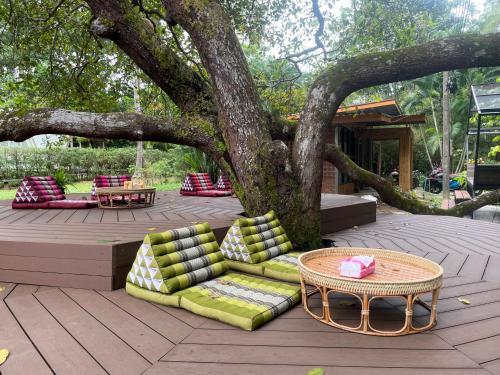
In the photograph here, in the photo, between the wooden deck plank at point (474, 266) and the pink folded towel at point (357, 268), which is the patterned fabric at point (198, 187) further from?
the pink folded towel at point (357, 268)

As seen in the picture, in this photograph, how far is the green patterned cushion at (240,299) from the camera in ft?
8.03

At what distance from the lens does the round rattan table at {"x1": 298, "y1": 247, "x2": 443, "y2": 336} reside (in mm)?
2299

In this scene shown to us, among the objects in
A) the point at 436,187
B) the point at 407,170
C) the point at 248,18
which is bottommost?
the point at 436,187

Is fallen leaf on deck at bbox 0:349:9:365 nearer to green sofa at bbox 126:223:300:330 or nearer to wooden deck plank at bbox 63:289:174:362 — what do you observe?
wooden deck plank at bbox 63:289:174:362

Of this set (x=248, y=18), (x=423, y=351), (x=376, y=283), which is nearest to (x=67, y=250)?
(x=376, y=283)

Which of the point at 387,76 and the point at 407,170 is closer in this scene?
the point at 387,76

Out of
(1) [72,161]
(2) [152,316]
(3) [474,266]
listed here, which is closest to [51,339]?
(2) [152,316]

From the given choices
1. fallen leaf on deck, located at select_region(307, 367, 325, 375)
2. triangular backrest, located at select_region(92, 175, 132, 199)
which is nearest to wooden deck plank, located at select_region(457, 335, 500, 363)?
fallen leaf on deck, located at select_region(307, 367, 325, 375)

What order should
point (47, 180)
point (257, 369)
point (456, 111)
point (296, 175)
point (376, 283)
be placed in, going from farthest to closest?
point (456, 111)
point (47, 180)
point (296, 175)
point (376, 283)
point (257, 369)

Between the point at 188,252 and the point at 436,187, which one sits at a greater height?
the point at 188,252

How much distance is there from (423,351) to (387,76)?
287 centimetres

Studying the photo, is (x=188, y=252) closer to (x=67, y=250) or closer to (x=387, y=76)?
(x=67, y=250)

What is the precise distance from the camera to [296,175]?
14.1 feet

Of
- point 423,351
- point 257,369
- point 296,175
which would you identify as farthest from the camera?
point 296,175
